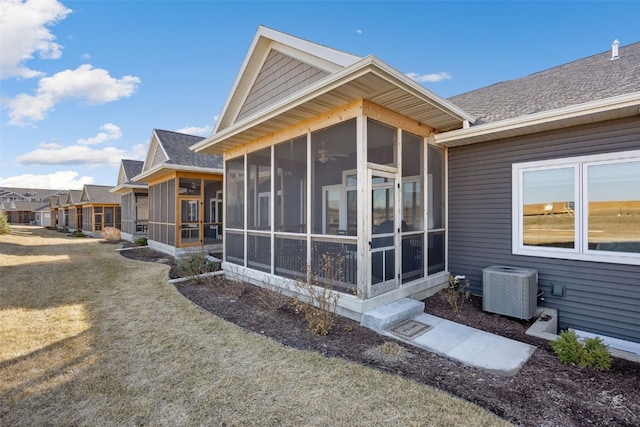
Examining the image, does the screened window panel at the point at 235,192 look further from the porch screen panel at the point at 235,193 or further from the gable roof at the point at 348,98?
the gable roof at the point at 348,98

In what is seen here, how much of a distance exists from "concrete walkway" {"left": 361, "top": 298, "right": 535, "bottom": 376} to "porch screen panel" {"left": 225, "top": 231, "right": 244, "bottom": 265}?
392 centimetres

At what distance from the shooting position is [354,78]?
3787 millimetres

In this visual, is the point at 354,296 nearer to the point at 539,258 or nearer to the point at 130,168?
the point at 539,258

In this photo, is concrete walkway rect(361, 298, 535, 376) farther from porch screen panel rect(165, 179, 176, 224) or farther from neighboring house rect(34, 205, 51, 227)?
neighboring house rect(34, 205, 51, 227)

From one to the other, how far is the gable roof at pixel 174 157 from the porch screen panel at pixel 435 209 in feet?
28.0

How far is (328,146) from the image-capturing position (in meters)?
5.71

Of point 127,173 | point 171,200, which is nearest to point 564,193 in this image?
point 171,200

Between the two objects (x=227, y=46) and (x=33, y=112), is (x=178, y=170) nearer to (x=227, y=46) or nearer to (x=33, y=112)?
(x=227, y=46)

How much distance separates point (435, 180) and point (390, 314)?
299 cm

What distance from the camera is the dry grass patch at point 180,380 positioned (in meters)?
2.53

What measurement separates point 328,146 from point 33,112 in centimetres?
2570

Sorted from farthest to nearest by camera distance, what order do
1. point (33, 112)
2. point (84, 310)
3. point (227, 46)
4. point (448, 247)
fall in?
point (33, 112) < point (227, 46) < point (448, 247) < point (84, 310)

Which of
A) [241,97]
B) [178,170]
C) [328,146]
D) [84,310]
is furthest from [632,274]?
[178,170]

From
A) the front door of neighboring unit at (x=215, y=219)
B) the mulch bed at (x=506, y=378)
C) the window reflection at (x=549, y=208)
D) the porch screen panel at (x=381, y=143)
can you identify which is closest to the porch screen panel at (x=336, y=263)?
the mulch bed at (x=506, y=378)
